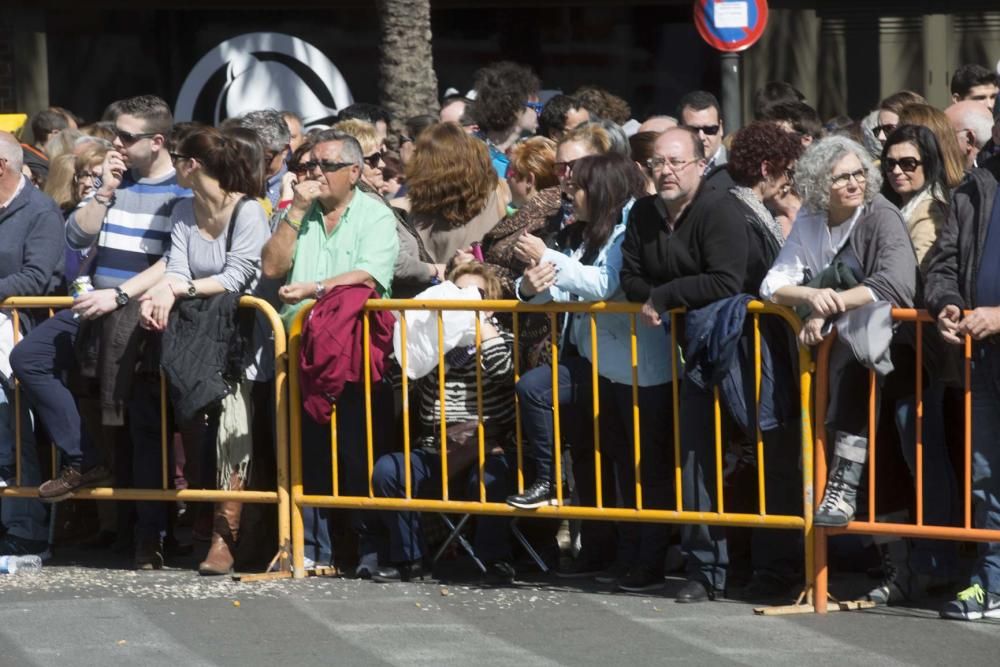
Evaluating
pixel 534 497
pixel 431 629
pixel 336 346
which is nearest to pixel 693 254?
pixel 534 497

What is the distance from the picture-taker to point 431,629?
7.34 metres

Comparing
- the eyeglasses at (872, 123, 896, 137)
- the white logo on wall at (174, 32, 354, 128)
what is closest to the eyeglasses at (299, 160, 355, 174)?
the eyeglasses at (872, 123, 896, 137)

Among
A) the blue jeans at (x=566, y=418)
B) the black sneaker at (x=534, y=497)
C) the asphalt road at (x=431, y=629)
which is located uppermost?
the blue jeans at (x=566, y=418)

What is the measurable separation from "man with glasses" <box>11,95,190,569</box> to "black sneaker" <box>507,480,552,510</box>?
1.85m

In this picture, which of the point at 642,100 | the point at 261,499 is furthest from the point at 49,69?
the point at 261,499

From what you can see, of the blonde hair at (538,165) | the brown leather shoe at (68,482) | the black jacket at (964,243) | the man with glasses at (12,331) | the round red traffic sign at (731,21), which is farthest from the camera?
the round red traffic sign at (731,21)

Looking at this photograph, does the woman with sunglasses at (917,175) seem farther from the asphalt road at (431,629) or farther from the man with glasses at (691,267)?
the asphalt road at (431,629)

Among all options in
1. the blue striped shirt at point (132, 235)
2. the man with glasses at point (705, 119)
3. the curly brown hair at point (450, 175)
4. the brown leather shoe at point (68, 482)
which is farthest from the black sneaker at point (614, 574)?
the man with glasses at point (705, 119)

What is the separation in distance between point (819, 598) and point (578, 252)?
72.0 inches

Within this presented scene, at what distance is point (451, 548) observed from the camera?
28.5ft

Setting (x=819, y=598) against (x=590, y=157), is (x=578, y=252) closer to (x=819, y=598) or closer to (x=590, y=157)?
(x=590, y=157)

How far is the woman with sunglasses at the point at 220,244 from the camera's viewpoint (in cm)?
862

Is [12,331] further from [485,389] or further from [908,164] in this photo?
[908,164]

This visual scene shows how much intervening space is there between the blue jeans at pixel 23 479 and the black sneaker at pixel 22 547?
18mm
